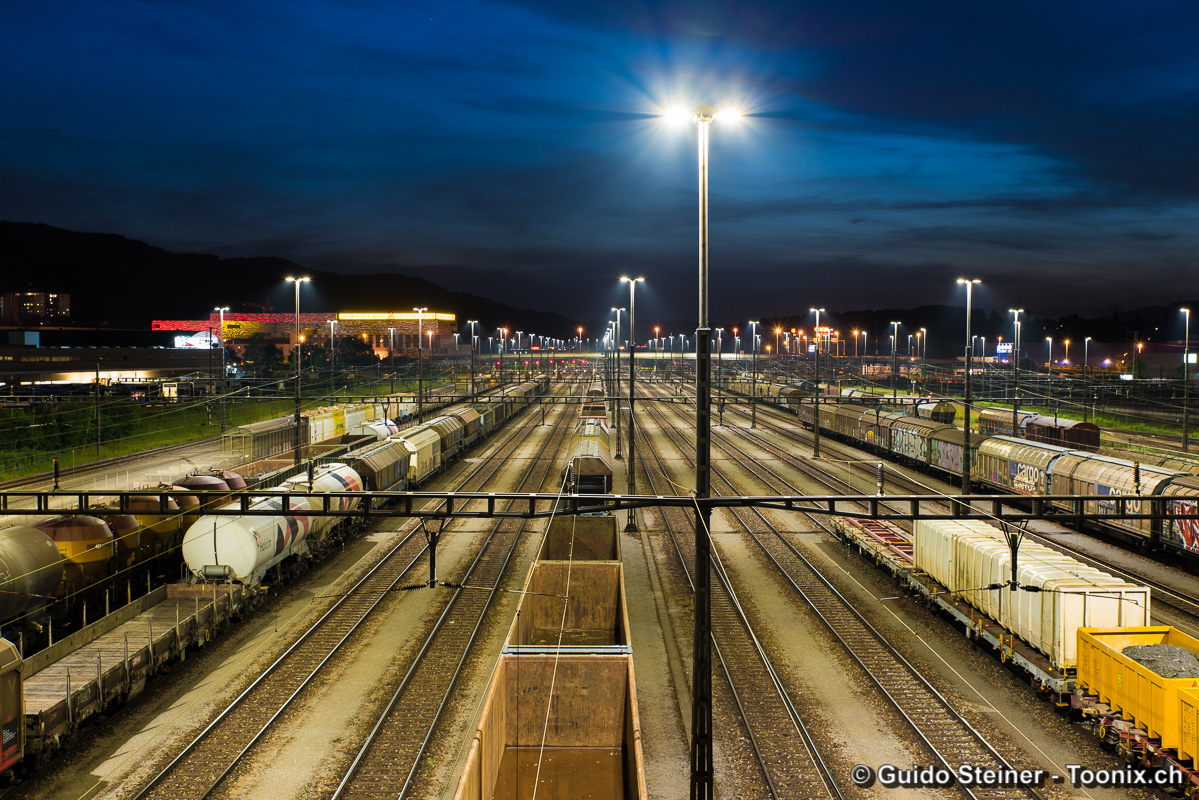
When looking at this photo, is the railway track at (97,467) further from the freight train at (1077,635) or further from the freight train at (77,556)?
the freight train at (1077,635)

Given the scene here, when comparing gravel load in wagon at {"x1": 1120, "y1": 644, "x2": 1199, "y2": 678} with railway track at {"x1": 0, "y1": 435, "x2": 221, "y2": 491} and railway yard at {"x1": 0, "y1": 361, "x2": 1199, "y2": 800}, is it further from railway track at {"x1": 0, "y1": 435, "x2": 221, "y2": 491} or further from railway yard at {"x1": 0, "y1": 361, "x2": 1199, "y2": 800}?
railway track at {"x1": 0, "y1": 435, "x2": 221, "y2": 491}

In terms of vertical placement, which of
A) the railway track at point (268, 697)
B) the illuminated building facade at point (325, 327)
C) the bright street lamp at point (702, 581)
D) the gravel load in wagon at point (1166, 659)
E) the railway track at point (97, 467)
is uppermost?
the illuminated building facade at point (325, 327)

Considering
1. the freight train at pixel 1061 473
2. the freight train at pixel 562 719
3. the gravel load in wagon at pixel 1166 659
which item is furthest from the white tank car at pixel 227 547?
the freight train at pixel 1061 473

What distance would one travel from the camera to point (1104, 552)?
27.6 metres

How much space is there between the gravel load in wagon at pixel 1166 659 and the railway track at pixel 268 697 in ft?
52.6

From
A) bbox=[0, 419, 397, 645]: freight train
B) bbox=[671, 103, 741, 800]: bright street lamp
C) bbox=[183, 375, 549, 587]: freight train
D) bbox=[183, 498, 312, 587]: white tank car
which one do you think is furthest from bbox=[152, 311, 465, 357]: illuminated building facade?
bbox=[671, 103, 741, 800]: bright street lamp

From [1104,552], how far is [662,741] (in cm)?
2096

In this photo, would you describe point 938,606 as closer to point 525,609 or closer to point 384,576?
point 525,609

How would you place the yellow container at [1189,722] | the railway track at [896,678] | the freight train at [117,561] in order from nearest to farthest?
the yellow container at [1189,722] < the freight train at [117,561] < the railway track at [896,678]

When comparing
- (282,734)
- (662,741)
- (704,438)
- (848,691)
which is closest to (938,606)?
(848,691)

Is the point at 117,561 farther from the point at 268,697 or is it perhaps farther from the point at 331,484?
the point at 268,697

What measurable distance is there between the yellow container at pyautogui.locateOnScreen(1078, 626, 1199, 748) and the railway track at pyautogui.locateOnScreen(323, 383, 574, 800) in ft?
40.3

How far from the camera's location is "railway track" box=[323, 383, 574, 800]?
1338 centimetres

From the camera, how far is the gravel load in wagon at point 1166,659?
1306 centimetres
